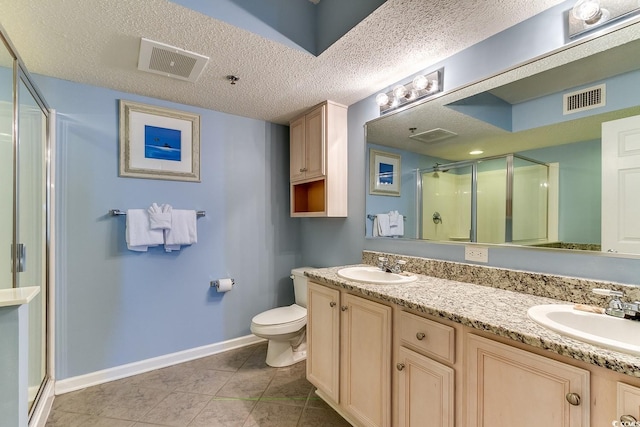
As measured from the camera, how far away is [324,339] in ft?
5.74

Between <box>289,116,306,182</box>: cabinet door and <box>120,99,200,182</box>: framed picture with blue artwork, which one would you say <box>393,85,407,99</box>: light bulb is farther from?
<box>120,99,200,182</box>: framed picture with blue artwork

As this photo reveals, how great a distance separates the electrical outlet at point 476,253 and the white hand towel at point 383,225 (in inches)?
22.9

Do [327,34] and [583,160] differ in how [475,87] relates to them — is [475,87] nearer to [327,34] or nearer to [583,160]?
[583,160]

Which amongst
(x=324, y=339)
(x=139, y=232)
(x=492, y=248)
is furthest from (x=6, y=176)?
(x=492, y=248)

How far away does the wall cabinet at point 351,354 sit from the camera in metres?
1.37

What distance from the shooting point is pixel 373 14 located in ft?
4.37

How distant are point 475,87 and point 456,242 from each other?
88 cm

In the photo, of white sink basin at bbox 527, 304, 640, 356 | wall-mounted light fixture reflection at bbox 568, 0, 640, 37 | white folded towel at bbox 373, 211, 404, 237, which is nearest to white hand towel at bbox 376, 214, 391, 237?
white folded towel at bbox 373, 211, 404, 237

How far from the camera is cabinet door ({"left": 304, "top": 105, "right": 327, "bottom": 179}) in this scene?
7.77 ft

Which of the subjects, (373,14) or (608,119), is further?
(373,14)

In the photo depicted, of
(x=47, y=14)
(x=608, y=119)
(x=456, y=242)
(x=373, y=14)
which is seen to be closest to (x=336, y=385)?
(x=456, y=242)

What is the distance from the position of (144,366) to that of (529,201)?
2.87 meters

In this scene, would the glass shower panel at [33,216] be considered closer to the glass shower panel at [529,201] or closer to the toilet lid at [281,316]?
the toilet lid at [281,316]

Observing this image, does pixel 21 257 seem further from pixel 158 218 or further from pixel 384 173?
pixel 384 173
